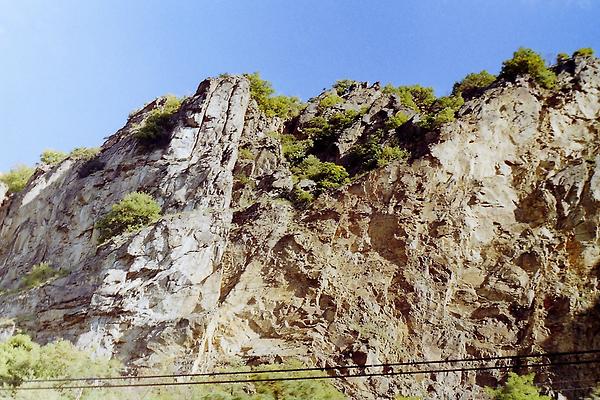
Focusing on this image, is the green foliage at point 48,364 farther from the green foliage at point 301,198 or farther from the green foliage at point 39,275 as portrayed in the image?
the green foliage at point 301,198

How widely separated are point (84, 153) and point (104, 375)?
19.4 meters

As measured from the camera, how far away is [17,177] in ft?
125

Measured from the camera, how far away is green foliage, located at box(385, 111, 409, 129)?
104ft

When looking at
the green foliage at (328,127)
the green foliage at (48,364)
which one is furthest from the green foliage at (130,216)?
the green foliage at (328,127)

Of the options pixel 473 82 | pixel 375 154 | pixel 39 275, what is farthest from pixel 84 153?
pixel 473 82

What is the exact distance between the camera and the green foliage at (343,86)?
41344 millimetres

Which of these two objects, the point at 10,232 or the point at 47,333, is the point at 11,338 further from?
the point at 10,232

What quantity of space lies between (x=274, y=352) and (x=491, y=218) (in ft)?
36.8

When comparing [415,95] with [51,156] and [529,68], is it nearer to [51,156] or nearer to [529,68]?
[529,68]

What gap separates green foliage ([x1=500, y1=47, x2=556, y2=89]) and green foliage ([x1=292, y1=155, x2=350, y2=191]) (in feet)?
35.0

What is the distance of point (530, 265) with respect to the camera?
78.9 ft

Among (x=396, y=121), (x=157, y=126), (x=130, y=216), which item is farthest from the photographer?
(x=157, y=126)

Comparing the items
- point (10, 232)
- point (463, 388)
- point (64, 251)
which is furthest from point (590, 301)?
point (10, 232)

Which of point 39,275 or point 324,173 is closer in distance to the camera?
point 39,275
